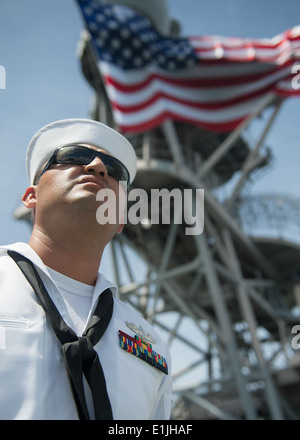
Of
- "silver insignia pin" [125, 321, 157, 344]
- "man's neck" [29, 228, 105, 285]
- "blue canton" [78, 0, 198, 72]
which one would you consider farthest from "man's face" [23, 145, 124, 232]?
"blue canton" [78, 0, 198, 72]

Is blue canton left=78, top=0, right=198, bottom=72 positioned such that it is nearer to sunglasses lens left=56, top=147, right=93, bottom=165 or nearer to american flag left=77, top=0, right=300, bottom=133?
american flag left=77, top=0, right=300, bottom=133

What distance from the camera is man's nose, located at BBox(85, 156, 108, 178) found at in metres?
1.94

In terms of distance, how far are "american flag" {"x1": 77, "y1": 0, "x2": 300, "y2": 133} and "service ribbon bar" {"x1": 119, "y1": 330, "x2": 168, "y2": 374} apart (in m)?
8.16

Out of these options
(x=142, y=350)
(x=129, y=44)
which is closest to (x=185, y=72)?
(x=129, y=44)

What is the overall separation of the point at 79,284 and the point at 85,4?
31.9 feet

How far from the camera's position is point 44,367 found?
1416 millimetres

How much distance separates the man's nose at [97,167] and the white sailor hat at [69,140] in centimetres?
20

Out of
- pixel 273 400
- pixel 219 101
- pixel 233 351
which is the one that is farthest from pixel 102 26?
pixel 273 400

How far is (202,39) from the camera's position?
35.3 feet

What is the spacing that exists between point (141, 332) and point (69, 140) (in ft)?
3.38

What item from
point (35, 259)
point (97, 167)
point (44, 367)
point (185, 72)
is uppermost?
point (185, 72)

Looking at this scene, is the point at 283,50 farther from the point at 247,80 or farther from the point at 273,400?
the point at 273,400

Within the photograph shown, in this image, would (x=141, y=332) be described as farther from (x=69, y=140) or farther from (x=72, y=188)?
(x=69, y=140)

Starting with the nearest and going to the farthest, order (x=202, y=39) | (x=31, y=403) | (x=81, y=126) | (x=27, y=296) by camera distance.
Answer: (x=31, y=403) → (x=27, y=296) → (x=81, y=126) → (x=202, y=39)
